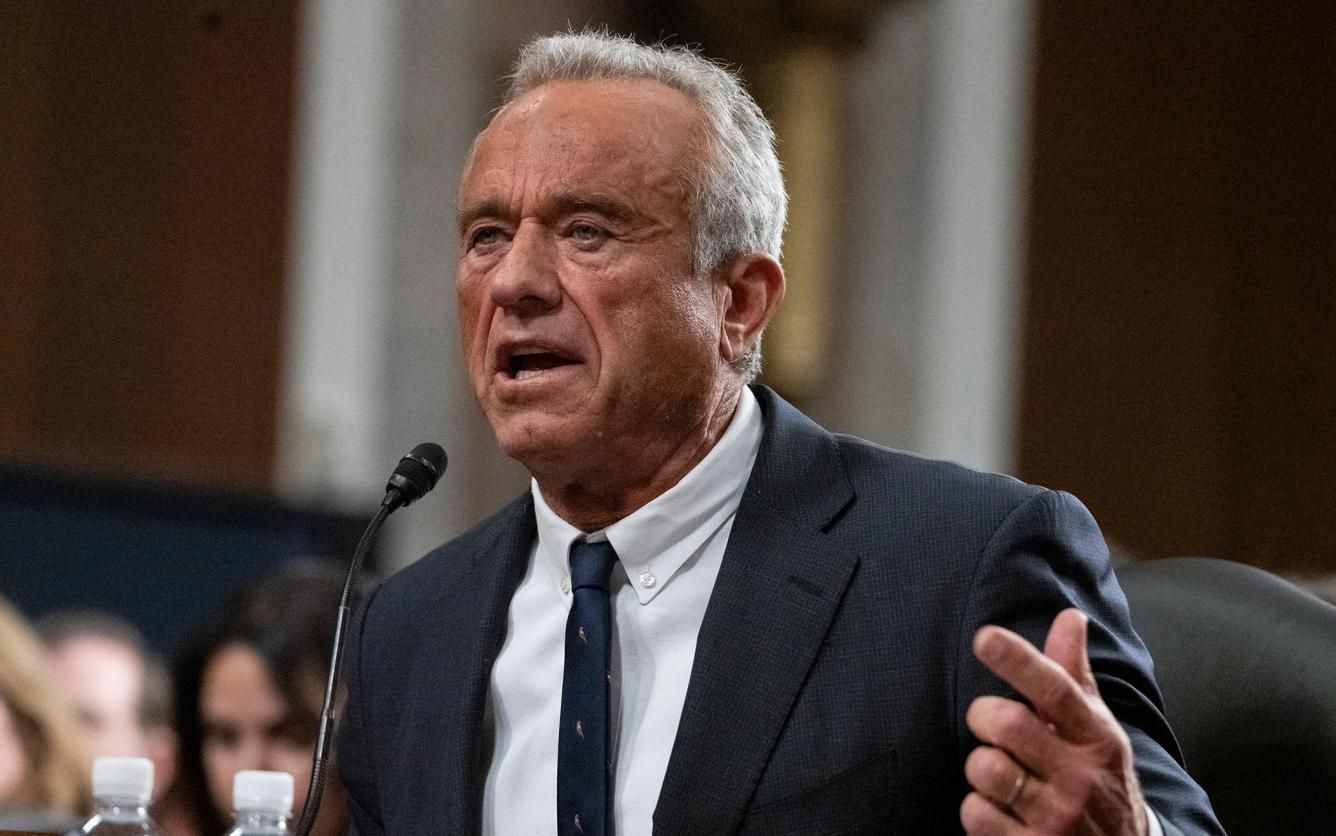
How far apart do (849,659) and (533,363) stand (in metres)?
0.55

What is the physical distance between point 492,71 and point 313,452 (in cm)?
174

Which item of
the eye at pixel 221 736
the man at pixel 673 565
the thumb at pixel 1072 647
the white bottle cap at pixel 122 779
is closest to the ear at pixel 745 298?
the man at pixel 673 565

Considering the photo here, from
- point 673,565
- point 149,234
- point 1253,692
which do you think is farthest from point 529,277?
point 149,234

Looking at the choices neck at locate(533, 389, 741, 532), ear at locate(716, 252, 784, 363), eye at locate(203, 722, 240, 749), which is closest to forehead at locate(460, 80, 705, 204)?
ear at locate(716, 252, 784, 363)

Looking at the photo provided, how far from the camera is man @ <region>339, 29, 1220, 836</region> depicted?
1987mm

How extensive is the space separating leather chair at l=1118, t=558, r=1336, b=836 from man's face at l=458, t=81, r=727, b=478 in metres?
0.71

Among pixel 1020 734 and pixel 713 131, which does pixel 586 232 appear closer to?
pixel 713 131

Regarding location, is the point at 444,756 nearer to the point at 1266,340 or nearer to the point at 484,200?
the point at 484,200

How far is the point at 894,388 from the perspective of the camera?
677 cm

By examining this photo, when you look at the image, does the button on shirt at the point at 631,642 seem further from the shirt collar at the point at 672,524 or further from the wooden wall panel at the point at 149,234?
the wooden wall panel at the point at 149,234

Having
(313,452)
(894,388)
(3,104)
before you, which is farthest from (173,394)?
(894,388)

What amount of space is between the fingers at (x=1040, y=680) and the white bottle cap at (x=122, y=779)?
86cm

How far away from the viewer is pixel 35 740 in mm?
3635

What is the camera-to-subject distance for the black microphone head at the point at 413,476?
2.14 m
